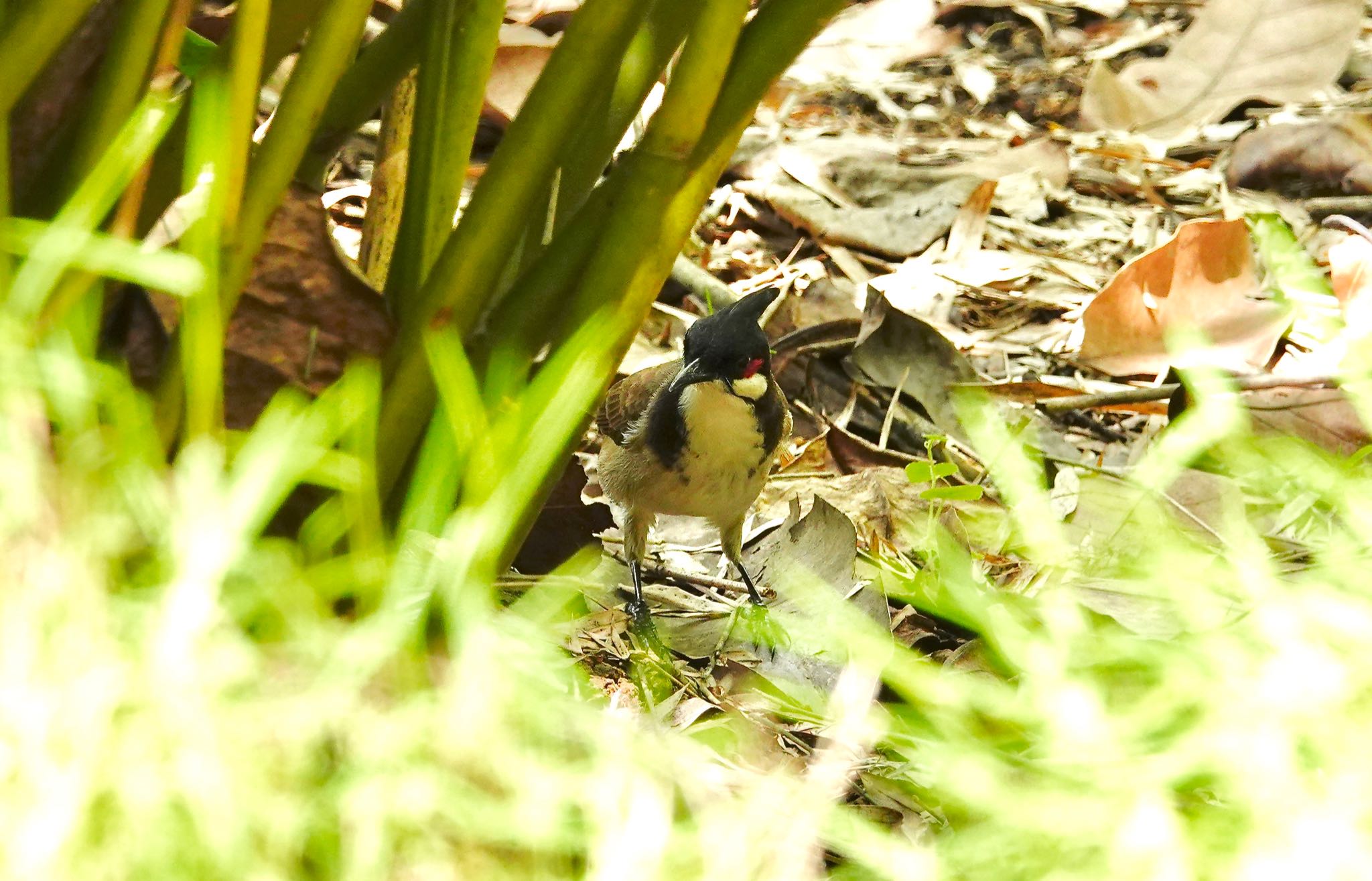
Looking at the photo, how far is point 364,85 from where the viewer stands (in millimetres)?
2338

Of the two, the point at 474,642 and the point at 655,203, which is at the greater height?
the point at 655,203

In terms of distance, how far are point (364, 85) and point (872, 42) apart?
4228 millimetres

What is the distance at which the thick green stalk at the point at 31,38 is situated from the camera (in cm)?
187

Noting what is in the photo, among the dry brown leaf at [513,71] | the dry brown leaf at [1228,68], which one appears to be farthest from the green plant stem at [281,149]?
the dry brown leaf at [1228,68]

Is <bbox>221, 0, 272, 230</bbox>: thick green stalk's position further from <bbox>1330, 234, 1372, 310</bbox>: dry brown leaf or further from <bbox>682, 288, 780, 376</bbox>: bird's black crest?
<bbox>1330, 234, 1372, 310</bbox>: dry brown leaf

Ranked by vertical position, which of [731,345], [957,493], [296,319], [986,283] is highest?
[296,319]

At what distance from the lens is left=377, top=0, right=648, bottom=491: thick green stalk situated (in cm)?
207

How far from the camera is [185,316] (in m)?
1.84

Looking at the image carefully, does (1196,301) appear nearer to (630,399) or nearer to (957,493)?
(957,493)

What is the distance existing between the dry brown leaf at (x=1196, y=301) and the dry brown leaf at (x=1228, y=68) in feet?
5.43

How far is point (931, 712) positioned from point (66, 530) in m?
0.91

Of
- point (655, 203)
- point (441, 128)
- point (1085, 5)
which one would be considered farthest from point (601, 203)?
point (1085, 5)

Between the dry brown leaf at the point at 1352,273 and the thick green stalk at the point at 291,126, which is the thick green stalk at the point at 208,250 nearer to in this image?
the thick green stalk at the point at 291,126

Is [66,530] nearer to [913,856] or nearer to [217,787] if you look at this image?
[217,787]
